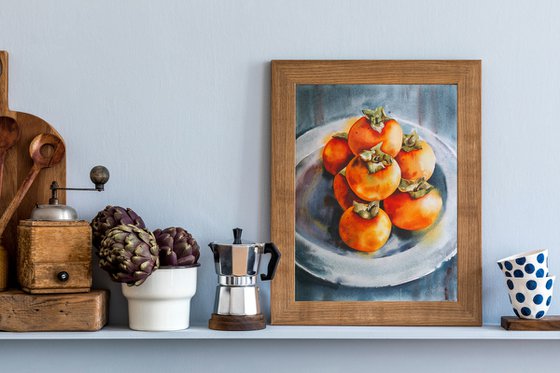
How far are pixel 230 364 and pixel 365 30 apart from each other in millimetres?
771

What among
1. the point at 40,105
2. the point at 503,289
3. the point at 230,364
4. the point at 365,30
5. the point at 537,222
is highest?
the point at 365,30

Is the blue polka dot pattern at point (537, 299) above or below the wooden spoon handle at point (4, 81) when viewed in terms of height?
below

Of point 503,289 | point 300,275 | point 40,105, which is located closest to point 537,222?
point 503,289

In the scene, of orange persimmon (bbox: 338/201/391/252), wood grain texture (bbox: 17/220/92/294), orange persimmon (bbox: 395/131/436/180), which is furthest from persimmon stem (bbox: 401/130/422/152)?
wood grain texture (bbox: 17/220/92/294)

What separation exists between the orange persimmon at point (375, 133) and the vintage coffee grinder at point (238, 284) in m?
0.29

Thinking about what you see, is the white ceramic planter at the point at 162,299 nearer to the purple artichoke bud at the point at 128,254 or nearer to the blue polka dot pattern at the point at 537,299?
the purple artichoke bud at the point at 128,254

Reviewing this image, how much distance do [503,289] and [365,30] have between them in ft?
2.07

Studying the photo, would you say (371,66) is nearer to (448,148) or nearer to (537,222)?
(448,148)

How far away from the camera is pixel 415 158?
1531 mm

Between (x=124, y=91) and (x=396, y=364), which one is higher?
(x=124, y=91)

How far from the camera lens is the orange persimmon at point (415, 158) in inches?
60.2

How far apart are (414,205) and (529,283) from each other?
0.28 metres

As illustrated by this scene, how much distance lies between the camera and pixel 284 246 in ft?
5.01

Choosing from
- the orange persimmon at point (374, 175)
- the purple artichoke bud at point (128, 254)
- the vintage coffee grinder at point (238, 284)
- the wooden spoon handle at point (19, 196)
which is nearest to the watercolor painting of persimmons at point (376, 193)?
the orange persimmon at point (374, 175)
